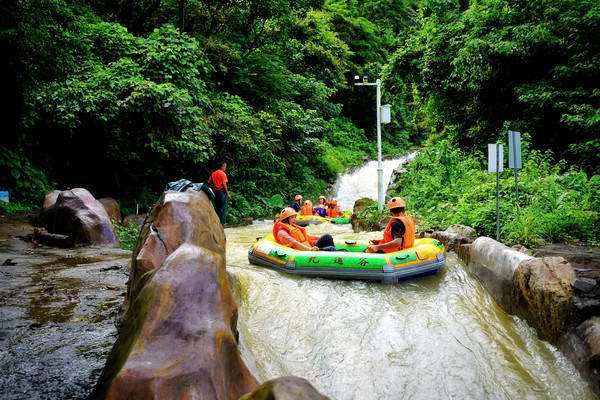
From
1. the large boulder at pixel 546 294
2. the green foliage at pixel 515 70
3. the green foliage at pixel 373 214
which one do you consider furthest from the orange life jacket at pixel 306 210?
the large boulder at pixel 546 294

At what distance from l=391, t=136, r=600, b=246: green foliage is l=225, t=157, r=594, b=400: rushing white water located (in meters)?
1.78

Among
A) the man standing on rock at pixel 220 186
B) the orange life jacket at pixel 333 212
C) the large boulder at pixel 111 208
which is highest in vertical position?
the man standing on rock at pixel 220 186

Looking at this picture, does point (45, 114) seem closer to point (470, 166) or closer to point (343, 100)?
point (470, 166)

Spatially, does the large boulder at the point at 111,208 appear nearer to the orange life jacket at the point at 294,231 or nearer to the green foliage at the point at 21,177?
the green foliage at the point at 21,177

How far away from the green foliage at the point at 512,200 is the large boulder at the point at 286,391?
17.2ft

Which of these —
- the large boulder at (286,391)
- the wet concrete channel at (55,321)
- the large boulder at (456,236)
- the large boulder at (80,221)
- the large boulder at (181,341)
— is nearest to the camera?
the large boulder at (286,391)

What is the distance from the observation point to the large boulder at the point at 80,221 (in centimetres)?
652

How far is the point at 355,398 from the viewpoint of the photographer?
10.3ft

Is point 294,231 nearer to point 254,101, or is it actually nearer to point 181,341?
point 181,341

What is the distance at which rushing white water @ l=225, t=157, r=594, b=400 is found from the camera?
3.27 meters

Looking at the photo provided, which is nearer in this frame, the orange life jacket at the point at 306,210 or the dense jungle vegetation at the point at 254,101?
the dense jungle vegetation at the point at 254,101

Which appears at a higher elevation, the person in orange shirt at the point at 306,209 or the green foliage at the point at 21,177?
the green foliage at the point at 21,177

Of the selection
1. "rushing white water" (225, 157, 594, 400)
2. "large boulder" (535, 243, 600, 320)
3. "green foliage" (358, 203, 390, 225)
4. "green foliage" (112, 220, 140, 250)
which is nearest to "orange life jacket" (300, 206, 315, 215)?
"green foliage" (358, 203, 390, 225)

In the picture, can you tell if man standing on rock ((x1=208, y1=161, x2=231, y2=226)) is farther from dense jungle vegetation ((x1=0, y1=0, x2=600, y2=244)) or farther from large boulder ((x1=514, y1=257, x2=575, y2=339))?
large boulder ((x1=514, y1=257, x2=575, y2=339))
